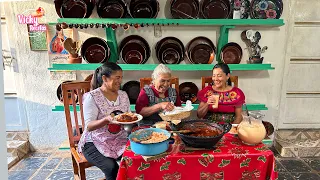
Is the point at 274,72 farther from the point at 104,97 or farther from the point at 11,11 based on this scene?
the point at 11,11

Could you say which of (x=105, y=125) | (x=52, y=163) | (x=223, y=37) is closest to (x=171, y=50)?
(x=223, y=37)

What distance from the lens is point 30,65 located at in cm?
286

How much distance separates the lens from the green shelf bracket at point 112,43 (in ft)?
8.76

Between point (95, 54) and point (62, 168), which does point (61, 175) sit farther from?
point (95, 54)

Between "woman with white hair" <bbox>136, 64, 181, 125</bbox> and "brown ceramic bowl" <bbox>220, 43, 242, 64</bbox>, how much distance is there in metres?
1.01

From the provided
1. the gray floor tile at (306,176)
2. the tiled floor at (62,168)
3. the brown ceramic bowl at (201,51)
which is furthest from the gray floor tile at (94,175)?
the gray floor tile at (306,176)

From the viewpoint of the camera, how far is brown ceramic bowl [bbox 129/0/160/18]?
8.71 feet

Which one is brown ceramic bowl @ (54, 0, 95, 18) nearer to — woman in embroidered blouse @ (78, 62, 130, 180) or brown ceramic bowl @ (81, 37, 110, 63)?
brown ceramic bowl @ (81, 37, 110, 63)

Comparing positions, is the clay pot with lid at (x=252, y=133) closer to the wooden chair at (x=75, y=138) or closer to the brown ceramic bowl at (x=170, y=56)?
the wooden chair at (x=75, y=138)

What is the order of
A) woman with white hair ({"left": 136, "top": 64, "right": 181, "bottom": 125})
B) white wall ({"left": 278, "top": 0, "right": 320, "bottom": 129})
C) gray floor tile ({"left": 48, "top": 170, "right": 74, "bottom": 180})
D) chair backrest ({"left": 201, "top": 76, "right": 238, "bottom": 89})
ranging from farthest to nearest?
white wall ({"left": 278, "top": 0, "right": 320, "bottom": 129})
gray floor tile ({"left": 48, "top": 170, "right": 74, "bottom": 180})
chair backrest ({"left": 201, "top": 76, "right": 238, "bottom": 89})
woman with white hair ({"left": 136, "top": 64, "right": 181, "bottom": 125})

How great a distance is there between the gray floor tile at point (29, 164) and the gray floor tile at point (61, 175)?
0.93 feet

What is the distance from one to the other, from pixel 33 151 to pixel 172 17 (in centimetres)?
240

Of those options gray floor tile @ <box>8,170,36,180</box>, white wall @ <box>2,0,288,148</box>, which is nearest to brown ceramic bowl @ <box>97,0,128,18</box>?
white wall @ <box>2,0,288,148</box>

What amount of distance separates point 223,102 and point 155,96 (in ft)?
1.97
